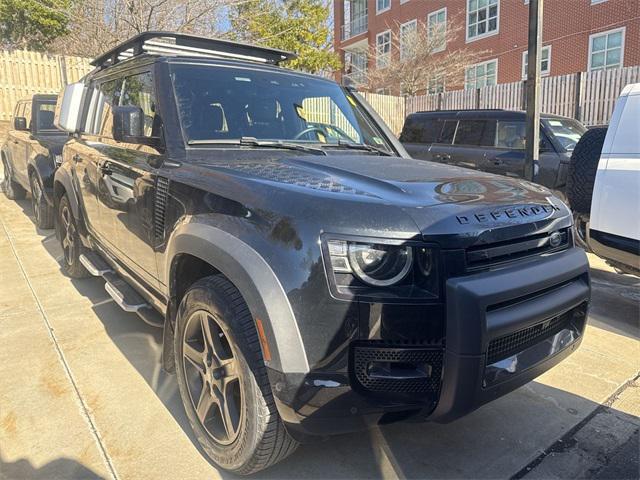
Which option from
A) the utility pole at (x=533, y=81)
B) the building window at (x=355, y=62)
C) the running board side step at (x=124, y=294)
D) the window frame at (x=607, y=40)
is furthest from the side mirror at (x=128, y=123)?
the building window at (x=355, y=62)

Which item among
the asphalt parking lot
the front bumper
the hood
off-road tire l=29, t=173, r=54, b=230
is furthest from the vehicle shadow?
off-road tire l=29, t=173, r=54, b=230

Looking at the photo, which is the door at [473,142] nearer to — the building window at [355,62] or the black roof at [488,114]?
the black roof at [488,114]

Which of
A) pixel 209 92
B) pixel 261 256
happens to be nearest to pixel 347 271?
pixel 261 256

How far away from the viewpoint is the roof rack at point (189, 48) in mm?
3424

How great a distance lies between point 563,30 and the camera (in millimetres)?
20000

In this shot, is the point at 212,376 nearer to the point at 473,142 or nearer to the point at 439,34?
the point at 473,142

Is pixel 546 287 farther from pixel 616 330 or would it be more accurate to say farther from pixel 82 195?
pixel 82 195

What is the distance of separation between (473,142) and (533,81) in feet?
7.08

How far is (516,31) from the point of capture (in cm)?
2150

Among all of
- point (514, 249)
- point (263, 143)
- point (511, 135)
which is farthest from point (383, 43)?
point (514, 249)

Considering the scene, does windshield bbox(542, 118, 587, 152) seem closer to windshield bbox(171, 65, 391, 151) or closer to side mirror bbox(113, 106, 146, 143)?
windshield bbox(171, 65, 391, 151)

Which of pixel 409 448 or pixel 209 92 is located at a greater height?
pixel 209 92

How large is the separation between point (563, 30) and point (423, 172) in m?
21.5

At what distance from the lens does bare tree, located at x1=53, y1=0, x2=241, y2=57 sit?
11.8 metres
